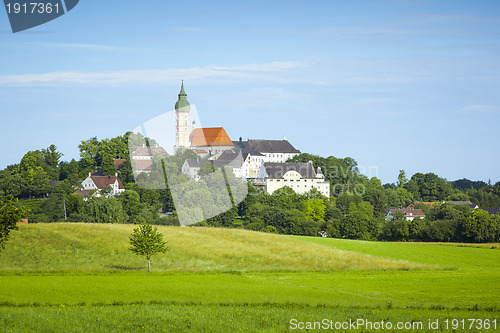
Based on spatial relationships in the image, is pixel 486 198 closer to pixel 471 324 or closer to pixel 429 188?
pixel 429 188

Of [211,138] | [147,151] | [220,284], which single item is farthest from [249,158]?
[220,284]

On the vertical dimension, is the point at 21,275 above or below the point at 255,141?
below

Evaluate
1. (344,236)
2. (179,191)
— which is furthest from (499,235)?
(179,191)

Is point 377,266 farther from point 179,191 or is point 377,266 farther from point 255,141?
point 255,141

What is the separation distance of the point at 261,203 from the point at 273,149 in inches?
1937

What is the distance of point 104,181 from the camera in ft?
392

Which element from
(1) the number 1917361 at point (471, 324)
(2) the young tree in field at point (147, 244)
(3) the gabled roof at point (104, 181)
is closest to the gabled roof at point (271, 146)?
(3) the gabled roof at point (104, 181)

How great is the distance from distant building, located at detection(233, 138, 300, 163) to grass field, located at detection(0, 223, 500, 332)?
102331 mm

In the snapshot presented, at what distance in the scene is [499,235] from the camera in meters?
75.5

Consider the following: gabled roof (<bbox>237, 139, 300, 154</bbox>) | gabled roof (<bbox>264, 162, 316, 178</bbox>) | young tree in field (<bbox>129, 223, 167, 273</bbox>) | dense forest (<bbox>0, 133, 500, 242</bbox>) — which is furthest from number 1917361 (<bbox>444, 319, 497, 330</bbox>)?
gabled roof (<bbox>237, 139, 300, 154</bbox>)

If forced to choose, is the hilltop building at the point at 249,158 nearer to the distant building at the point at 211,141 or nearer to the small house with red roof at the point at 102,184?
the distant building at the point at 211,141

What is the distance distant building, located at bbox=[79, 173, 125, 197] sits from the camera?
11731 cm

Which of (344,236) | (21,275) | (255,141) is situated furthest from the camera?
(255,141)

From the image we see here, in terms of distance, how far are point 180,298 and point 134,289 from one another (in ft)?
10.0
